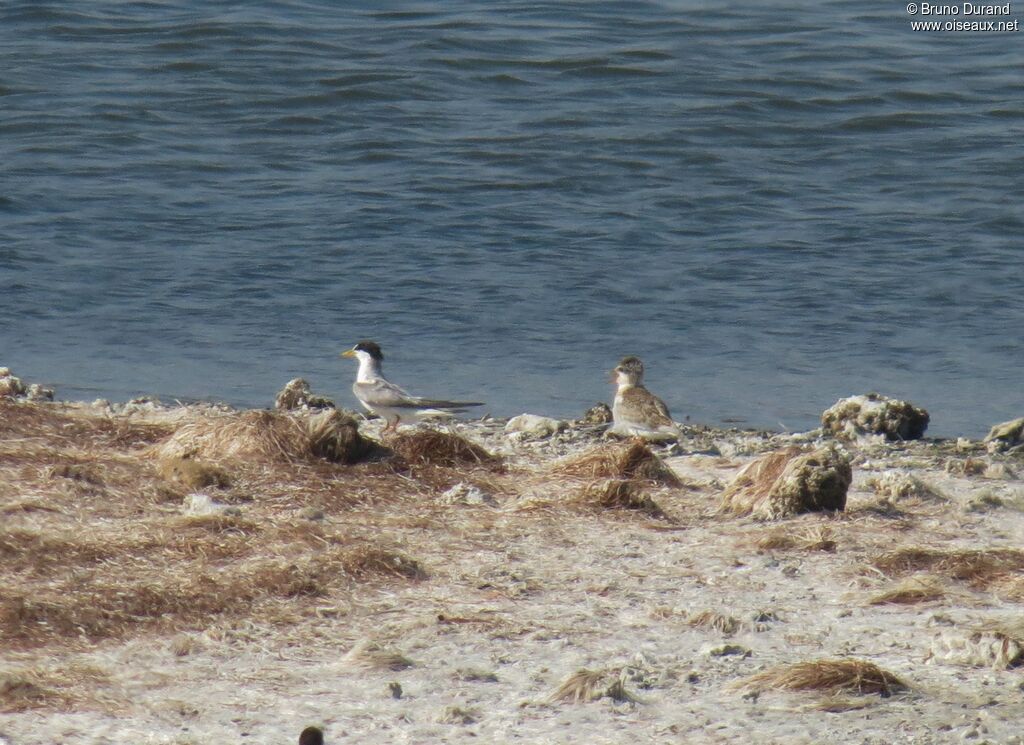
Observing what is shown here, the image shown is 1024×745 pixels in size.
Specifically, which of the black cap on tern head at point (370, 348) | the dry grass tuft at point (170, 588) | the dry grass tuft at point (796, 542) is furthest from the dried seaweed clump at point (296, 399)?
the dry grass tuft at point (796, 542)

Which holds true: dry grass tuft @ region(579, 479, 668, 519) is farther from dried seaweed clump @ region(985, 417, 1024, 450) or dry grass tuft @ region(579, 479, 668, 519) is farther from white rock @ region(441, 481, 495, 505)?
dried seaweed clump @ region(985, 417, 1024, 450)

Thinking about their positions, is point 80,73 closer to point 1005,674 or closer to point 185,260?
point 185,260

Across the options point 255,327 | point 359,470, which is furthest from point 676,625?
point 255,327

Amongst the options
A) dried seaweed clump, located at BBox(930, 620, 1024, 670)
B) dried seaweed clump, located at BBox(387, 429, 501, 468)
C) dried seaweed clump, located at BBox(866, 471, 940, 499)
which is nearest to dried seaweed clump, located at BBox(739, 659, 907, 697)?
dried seaweed clump, located at BBox(930, 620, 1024, 670)

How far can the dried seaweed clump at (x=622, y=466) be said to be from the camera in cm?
859

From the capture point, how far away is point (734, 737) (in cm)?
528

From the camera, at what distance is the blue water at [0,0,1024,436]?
43.1 feet

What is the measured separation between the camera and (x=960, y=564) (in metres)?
7.05

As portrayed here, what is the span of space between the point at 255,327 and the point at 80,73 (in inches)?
400

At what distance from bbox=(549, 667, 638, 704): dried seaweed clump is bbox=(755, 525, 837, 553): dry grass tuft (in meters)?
1.87

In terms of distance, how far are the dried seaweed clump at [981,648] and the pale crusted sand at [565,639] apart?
34 millimetres

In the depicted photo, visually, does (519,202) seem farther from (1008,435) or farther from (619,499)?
(619,499)

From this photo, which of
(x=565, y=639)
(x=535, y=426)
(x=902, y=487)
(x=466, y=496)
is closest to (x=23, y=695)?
(x=565, y=639)

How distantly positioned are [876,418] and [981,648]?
4.79m
